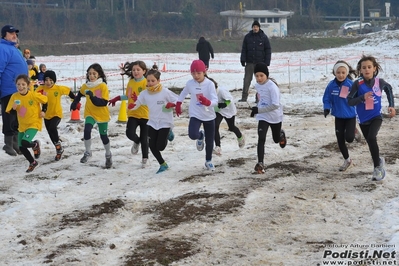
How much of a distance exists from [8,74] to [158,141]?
3251mm

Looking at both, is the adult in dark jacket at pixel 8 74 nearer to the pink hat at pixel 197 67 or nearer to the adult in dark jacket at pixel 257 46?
the pink hat at pixel 197 67

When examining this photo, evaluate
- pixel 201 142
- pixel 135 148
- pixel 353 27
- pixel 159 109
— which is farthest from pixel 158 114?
pixel 353 27

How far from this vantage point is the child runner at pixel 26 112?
10555mm

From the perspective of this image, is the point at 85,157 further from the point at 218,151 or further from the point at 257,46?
the point at 257,46

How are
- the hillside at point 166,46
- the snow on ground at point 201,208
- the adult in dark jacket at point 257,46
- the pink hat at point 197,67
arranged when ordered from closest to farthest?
the snow on ground at point 201,208 → the pink hat at point 197,67 → the adult in dark jacket at point 257,46 → the hillside at point 166,46

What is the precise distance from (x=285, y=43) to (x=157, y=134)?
197 ft

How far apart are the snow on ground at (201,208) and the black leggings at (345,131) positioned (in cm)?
34

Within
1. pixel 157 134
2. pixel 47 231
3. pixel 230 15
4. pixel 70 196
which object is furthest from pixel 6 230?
pixel 230 15

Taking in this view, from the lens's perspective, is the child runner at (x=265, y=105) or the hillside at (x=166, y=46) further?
the hillside at (x=166, y=46)

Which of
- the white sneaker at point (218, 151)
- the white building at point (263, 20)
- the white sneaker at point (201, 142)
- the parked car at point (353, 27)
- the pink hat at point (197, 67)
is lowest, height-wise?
the white sneaker at point (218, 151)

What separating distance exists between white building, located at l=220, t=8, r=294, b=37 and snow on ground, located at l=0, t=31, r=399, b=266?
74619 millimetres

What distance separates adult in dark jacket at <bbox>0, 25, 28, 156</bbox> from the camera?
1156 centimetres

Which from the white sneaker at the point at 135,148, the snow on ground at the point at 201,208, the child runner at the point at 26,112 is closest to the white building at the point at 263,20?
the white sneaker at the point at 135,148

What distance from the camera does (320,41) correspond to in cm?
6894
